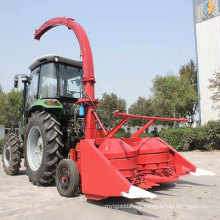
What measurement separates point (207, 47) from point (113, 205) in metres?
23.0

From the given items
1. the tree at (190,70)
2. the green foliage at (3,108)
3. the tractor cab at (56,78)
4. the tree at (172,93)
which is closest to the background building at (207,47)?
the tree at (172,93)

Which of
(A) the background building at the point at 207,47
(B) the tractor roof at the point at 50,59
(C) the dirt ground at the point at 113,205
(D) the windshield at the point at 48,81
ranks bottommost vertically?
(C) the dirt ground at the point at 113,205

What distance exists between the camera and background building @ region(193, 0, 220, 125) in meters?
23.2

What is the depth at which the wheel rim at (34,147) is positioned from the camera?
225 inches

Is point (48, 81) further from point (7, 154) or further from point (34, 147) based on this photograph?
point (7, 154)

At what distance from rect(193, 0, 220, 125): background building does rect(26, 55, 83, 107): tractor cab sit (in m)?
19.1

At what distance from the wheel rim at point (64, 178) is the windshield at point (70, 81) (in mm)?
1928

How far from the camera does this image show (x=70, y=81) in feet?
20.1

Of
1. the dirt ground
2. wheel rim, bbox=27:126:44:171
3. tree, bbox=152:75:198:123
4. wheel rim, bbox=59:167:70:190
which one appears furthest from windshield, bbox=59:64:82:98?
tree, bbox=152:75:198:123

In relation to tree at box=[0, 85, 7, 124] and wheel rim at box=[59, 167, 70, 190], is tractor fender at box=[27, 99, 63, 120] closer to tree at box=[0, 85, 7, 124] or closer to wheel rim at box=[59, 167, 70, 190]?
wheel rim at box=[59, 167, 70, 190]

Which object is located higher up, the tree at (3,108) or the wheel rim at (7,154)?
the tree at (3,108)

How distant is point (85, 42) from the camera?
205 inches

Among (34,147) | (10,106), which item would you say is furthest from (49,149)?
(10,106)

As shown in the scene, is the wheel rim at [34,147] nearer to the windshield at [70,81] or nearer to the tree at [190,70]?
the windshield at [70,81]
